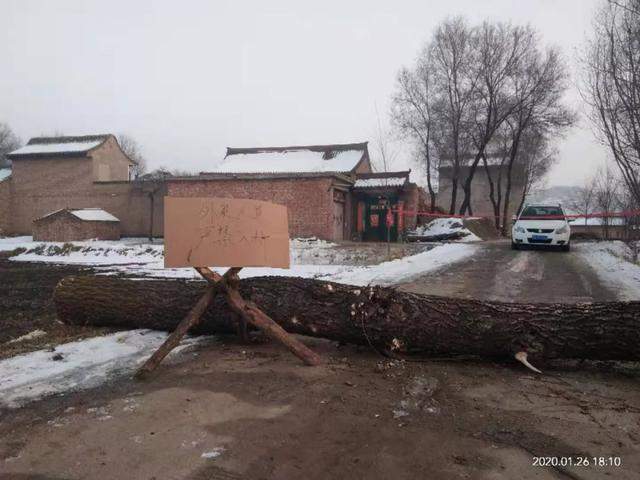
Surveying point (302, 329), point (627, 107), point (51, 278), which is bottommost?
point (51, 278)

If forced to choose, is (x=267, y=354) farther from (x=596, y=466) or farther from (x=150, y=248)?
(x=150, y=248)

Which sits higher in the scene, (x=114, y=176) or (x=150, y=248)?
(x=114, y=176)

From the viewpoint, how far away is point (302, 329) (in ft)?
14.1

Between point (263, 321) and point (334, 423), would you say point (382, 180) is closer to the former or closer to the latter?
point (263, 321)

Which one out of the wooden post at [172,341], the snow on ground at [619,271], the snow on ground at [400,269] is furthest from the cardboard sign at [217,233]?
the snow on ground at [619,271]

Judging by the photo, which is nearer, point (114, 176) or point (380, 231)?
point (380, 231)

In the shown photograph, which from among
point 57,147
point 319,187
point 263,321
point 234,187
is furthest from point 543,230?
point 57,147

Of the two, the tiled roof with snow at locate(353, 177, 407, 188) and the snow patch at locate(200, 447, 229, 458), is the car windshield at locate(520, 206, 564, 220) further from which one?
the snow patch at locate(200, 447, 229, 458)

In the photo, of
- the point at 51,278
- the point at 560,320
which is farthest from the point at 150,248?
the point at 560,320

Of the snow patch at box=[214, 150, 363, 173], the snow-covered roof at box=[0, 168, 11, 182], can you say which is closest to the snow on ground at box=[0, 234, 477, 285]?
the snow patch at box=[214, 150, 363, 173]

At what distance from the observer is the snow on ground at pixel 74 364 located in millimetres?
3322

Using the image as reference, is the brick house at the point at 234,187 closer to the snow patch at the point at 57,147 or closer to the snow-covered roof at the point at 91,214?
the snow patch at the point at 57,147

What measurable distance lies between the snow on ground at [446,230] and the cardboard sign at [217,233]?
793 inches

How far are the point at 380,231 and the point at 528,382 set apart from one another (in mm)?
23120
